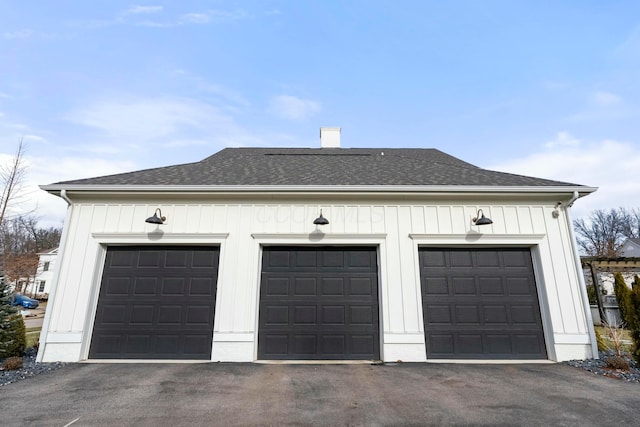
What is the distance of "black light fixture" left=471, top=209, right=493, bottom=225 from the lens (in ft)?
18.3

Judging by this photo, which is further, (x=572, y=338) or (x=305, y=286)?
(x=305, y=286)

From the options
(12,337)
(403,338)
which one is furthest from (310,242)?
(12,337)

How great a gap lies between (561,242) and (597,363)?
2279 millimetres

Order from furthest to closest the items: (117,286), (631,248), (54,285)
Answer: (631,248)
(117,286)
(54,285)

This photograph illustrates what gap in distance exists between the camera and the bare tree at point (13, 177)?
1412 centimetres

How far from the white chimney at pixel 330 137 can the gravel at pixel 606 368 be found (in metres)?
9.46

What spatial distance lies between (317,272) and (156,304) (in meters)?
3.40

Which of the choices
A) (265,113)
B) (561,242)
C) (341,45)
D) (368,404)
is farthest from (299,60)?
(368,404)

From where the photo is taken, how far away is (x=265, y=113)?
10562 millimetres

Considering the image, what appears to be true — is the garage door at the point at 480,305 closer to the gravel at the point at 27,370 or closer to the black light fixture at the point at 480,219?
the black light fixture at the point at 480,219

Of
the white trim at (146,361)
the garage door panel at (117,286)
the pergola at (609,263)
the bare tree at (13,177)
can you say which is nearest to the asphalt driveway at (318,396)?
the white trim at (146,361)

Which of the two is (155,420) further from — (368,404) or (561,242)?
(561,242)

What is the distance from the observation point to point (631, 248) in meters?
32.5

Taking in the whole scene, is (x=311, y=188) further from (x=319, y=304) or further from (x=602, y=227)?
(x=602, y=227)
